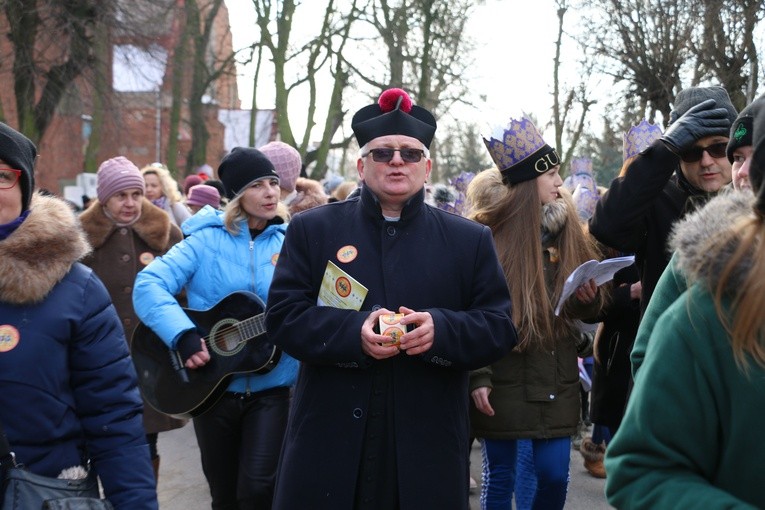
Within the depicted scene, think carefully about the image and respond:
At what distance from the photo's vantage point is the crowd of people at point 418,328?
186 centimetres

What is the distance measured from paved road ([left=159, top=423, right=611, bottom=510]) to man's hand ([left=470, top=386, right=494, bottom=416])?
2.30 m

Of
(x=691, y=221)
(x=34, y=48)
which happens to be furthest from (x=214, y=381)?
(x=34, y=48)

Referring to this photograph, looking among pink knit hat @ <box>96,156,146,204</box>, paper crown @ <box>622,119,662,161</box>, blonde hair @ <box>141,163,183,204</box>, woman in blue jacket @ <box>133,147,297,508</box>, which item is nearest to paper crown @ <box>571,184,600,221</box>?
paper crown @ <box>622,119,662,161</box>

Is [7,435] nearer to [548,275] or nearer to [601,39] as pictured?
[548,275]

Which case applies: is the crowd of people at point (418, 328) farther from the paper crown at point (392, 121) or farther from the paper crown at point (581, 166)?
the paper crown at point (581, 166)

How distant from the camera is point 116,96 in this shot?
19844mm

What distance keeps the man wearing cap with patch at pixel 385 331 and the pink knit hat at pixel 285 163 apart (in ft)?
13.4

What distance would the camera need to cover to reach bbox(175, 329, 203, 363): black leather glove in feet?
15.5

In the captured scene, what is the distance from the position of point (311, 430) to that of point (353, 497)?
27cm

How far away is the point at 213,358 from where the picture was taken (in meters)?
4.81

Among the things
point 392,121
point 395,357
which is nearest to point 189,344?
point 395,357

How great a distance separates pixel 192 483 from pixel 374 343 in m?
4.29

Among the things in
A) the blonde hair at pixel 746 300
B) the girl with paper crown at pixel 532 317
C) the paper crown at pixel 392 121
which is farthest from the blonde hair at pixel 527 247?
the blonde hair at pixel 746 300

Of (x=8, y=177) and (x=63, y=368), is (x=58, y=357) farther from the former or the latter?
(x=8, y=177)
